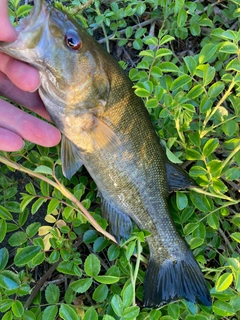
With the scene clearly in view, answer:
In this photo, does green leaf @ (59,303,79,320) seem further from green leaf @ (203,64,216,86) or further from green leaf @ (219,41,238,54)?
green leaf @ (219,41,238,54)

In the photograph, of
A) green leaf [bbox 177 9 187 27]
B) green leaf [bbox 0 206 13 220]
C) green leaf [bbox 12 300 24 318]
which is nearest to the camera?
green leaf [bbox 12 300 24 318]

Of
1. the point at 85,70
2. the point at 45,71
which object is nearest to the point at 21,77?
the point at 45,71

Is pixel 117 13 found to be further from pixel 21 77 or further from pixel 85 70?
pixel 21 77

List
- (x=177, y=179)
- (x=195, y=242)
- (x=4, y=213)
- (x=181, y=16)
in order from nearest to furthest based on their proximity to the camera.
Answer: (x=4, y=213)
(x=195, y=242)
(x=177, y=179)
(x=181, y=16)

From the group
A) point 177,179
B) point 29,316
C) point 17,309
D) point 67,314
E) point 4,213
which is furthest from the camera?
point 177,179

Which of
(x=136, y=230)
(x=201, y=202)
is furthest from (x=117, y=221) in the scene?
(x=201, y=202)

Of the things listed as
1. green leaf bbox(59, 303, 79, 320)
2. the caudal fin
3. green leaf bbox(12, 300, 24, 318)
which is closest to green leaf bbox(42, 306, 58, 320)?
green leaf bbox(12, 300, 24, 318)

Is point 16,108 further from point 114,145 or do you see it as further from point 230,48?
point 230,48

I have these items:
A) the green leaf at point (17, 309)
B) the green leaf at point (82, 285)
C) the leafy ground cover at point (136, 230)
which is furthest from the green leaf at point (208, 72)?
the green leaf at point (17, 309)
